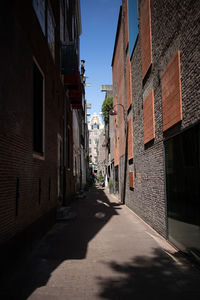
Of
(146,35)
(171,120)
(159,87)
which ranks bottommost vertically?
(171,120)

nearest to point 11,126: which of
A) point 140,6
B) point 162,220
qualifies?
point 162,220

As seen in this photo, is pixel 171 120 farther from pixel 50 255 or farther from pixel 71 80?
pixel 71 80

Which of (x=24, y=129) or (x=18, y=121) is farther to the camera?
(x=24, y=129)

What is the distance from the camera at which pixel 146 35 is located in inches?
381

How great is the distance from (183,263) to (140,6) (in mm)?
9698

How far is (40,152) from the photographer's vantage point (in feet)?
26.9

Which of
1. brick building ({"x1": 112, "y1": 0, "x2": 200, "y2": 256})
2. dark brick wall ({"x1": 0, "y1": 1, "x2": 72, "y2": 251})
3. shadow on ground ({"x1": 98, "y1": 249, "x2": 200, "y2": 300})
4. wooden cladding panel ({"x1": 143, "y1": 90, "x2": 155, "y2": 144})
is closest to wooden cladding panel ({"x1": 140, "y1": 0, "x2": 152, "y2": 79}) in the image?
brick building ({"x1": 112, "y1": 0, "x2": 200, "y2": 256})

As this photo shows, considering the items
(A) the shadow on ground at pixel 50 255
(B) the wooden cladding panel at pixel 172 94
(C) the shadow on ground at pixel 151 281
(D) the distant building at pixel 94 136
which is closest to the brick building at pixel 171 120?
(B) the wooden cladding panel at pixel 172 94

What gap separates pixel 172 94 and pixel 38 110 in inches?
152

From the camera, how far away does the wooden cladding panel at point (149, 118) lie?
8.88 m

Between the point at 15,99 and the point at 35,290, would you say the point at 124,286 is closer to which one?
the point at 35,290

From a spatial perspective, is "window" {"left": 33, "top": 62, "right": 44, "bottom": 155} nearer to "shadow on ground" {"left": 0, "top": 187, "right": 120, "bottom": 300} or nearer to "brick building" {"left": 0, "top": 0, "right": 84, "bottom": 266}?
"brick building" {"left": 0, "top": 0, "right": 84, "bottom": 266}

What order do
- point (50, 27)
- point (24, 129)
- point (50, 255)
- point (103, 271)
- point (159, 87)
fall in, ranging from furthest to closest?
point (50, 27) → point (159, 87) → point (50, 255) → point (24, 129) → point (103, 271)

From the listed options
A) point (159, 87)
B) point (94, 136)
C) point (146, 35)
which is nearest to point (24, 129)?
point (159, 87)
